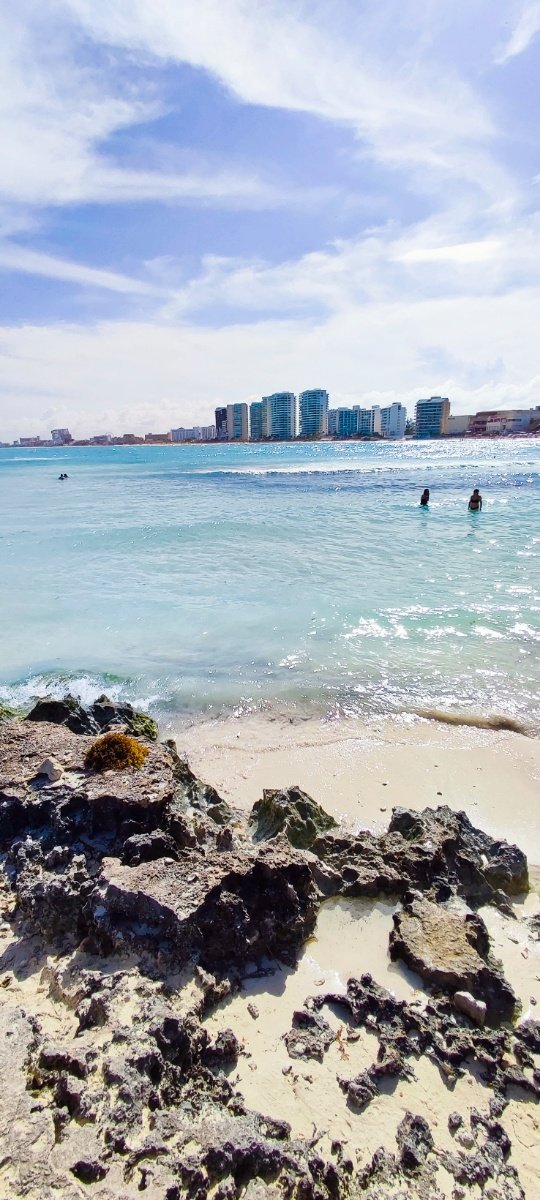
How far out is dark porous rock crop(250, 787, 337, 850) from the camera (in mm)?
4895

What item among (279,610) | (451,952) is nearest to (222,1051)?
(451,952)

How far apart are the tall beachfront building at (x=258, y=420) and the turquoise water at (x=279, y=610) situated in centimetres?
17278

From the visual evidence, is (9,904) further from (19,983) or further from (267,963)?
(267,963)

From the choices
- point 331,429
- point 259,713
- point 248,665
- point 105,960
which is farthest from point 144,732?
point 331,429

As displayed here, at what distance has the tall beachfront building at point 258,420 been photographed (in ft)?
627

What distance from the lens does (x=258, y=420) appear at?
194500mm

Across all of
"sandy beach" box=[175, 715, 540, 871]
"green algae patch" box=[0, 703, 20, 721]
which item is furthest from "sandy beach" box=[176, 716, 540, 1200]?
"green algae patch" box=[0, 703, 20, 721]

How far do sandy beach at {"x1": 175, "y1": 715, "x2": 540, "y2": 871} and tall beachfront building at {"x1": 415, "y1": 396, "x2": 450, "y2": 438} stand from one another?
175 m

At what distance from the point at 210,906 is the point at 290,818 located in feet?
4.73

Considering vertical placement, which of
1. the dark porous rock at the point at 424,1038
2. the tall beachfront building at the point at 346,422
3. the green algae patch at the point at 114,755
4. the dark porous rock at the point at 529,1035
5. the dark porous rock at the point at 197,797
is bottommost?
the dark porous rock at the point at 529,1035

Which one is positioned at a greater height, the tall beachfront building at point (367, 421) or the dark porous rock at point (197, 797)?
the tall beachfront building at point (367, 421)

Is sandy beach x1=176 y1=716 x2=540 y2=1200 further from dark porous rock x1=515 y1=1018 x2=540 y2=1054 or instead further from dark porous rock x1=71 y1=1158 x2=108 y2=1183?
dark porous rock x1=71 y1=1158 x2=108 y2=1183

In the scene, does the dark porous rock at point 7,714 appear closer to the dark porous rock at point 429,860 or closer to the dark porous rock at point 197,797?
the dark porous rock at point 197,797

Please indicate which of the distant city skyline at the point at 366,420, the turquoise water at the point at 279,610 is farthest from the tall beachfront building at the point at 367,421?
the turquoise water at the point at 279,610
